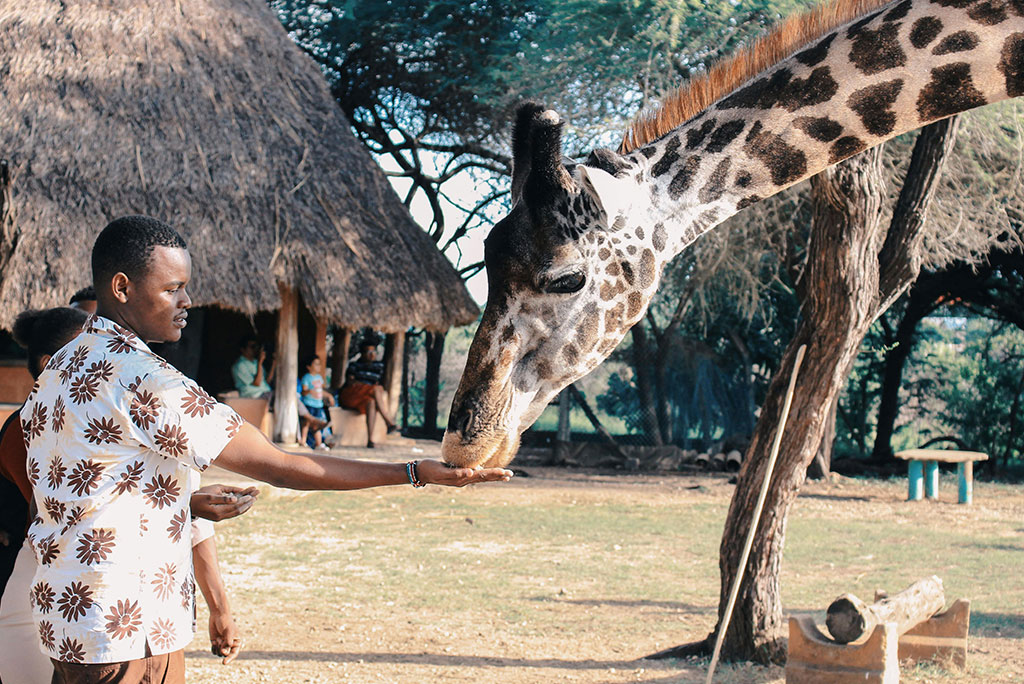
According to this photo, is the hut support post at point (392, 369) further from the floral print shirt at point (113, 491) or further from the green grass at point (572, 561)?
the floral print shirt at point (113, 491)

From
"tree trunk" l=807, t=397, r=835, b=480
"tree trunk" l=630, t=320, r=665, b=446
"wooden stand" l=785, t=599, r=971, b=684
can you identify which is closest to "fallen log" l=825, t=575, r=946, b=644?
"wooden stand" l=785, t=599, r=971, b=684

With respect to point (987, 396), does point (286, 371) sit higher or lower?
lower

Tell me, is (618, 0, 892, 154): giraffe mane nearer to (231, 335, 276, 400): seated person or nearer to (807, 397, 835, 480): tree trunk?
(231, 335, 276, 400): seated person

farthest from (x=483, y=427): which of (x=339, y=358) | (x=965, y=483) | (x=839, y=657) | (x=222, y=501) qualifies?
(x=339, y=358)

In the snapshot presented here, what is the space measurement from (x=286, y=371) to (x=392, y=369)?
3.72 meters

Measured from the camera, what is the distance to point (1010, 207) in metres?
11.2

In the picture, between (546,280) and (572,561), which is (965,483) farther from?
(546,280)

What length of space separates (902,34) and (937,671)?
3824 mm

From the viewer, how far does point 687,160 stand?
2.64m

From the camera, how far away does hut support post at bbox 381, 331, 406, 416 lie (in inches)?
608

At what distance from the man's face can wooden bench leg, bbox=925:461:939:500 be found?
38.4ft

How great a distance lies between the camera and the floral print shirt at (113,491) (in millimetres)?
1983

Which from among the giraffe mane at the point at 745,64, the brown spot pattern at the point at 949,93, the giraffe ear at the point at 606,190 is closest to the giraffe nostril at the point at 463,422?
the giraffe ear at the point at 606,190

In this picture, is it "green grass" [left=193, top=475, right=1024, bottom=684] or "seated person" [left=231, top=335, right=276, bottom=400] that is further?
"seated person" [left=231, top=335, right=276, bottom=400]
